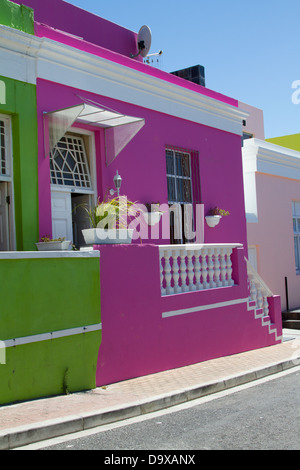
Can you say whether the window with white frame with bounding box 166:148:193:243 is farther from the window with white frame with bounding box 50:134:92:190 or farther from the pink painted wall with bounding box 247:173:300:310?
the pink painted wall with bounding box 247:173:300:310

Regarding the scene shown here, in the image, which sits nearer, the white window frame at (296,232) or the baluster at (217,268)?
the baluster at (217,268)

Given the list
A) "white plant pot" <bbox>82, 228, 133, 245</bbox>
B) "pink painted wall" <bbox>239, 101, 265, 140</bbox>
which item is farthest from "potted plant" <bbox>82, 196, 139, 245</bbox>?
"pink painted wall" <bbox>239, 101, 265, 140</bbox>

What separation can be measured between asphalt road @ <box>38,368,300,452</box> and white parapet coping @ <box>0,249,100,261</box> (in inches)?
85.1

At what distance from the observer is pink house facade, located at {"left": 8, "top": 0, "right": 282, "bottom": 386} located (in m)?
8.39

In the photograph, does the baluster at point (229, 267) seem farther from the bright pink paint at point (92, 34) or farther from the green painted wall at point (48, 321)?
the bright pink paint at point (92, 34)

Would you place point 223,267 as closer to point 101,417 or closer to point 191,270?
point 191,270

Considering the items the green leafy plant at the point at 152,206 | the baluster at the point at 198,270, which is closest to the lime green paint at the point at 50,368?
the baluster at the point at 198,270

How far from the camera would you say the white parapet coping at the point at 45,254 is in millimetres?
6524

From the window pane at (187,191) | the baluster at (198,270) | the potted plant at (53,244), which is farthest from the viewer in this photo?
the window pane at (187,191)

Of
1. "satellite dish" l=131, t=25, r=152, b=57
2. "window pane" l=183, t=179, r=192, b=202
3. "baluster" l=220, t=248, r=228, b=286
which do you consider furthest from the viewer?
"satellite dish" l=131, t=25, r=152, b=57

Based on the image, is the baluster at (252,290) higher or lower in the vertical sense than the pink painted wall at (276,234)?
lower

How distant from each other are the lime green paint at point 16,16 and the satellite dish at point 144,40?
4833 mm
